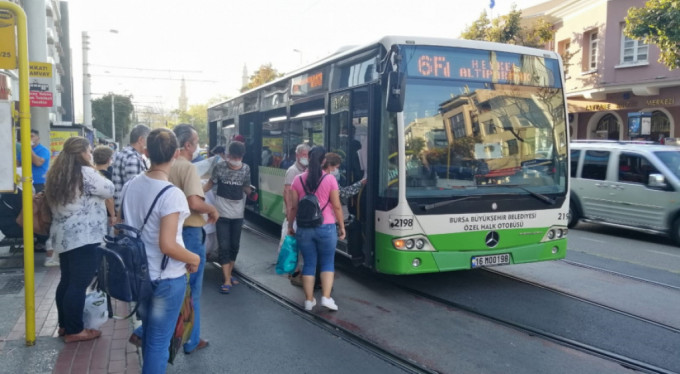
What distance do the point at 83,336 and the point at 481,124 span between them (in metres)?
4.53

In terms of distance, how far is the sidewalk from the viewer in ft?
14.4

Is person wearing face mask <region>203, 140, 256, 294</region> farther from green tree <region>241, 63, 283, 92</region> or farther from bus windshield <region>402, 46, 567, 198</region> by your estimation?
green tree <region>241, 63, 283, 92</region>

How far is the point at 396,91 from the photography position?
5.75m

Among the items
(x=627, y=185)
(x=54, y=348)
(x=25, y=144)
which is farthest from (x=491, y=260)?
(x=627, y=185)

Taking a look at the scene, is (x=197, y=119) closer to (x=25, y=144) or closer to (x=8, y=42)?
(x=8, y=42)

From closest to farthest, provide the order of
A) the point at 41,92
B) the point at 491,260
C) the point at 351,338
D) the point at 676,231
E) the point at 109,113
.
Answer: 1. the point at 351,338
2. the point at 491,260
3. the point at 41,92
4. the point at 676,231
5. the point at 109,113

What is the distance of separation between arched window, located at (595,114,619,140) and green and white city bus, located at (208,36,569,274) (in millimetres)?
18580

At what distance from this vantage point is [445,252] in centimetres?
632

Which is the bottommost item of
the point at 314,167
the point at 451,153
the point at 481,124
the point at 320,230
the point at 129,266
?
the point at 320,230

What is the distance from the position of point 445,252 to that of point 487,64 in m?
2.21

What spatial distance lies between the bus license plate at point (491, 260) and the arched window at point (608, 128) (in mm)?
19165

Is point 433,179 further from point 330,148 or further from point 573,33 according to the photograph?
Answer: point 573,33

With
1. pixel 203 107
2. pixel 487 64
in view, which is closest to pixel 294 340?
pixel 487 64

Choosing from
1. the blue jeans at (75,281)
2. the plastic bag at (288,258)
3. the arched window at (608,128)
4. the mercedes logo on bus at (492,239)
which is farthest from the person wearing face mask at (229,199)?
the arched window at (608,128)
